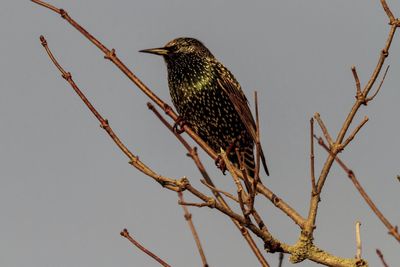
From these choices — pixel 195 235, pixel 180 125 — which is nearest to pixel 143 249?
pixel 195 235

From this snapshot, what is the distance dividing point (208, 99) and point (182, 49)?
3.41ft

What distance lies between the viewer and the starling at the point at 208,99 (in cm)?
782

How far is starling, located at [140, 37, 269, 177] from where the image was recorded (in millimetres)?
7824

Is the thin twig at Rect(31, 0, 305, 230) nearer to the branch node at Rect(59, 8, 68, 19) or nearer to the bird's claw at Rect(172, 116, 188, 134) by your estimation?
the branch node at Rect(59, 8, 68, 19)

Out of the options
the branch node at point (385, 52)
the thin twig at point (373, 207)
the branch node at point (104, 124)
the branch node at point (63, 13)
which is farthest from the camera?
the branch node at point (63, 13)

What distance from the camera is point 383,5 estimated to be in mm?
3936

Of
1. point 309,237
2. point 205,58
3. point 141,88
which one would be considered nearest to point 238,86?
point 205,58

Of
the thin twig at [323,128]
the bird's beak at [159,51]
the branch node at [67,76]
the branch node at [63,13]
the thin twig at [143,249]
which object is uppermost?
the bird's beak at [159,51]

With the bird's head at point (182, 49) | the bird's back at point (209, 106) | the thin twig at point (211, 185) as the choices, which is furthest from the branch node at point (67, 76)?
the bird's head at point (182, 49)

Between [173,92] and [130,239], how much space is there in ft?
15.1

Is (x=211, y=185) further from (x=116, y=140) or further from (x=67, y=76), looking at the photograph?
(x=67, y=76)

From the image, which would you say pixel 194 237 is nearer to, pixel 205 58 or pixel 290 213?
pixel 290 213

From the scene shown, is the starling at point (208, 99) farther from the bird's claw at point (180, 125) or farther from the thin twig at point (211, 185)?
the thin twig at point (211, 185)

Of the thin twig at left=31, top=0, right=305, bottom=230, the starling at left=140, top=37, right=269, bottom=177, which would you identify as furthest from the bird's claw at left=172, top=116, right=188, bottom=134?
the thin twig at left=31, top=0, right=305, bottom=230
